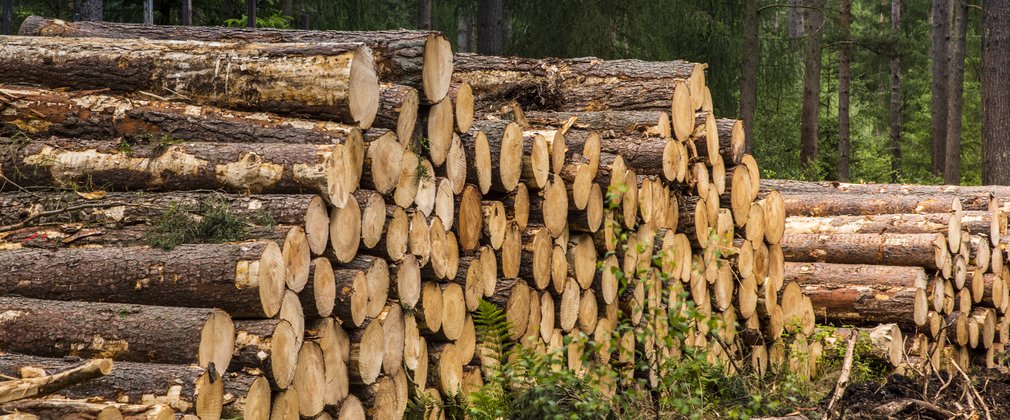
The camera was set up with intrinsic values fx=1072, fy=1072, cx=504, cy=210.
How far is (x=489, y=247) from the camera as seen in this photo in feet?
20.5

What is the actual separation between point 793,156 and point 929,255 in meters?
13.2

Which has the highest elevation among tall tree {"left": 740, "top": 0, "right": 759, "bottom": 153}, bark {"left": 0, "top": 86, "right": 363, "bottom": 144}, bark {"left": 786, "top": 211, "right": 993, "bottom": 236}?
tall tree {"left": 740, "top": 0, "right": 759, "bottom": 153}

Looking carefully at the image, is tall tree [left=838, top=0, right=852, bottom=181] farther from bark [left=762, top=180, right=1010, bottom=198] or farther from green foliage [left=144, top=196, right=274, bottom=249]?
green foliage [left=144, top=196, right=274, bottom=249]

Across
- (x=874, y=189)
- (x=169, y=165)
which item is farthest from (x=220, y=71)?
(x=874, y=189)

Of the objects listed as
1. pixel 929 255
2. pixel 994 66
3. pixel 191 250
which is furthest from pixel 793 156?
pixel 191 250

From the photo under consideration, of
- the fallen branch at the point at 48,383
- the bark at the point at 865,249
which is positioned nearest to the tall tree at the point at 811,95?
the bark at the point at 865,249

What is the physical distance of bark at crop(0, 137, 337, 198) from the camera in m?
5.00

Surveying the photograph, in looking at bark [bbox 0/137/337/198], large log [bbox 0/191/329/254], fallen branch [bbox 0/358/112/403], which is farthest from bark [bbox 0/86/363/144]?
fallen branch [bbox 0/358/112/403]

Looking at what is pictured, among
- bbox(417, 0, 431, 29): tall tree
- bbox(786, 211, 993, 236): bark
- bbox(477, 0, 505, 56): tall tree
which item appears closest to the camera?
bbox(786, 211, 993, 236): bark

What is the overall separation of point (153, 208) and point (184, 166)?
0.31 meters

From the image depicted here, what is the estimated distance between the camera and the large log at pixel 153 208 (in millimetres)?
4812

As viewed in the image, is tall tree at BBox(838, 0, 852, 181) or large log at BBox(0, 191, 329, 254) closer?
large log at BBox(0, 191, 329, 254)

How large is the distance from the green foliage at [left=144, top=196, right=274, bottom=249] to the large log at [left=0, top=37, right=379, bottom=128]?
0.84m

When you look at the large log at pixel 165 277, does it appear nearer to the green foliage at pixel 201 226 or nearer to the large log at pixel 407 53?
the green foliage at pixel 201 226
